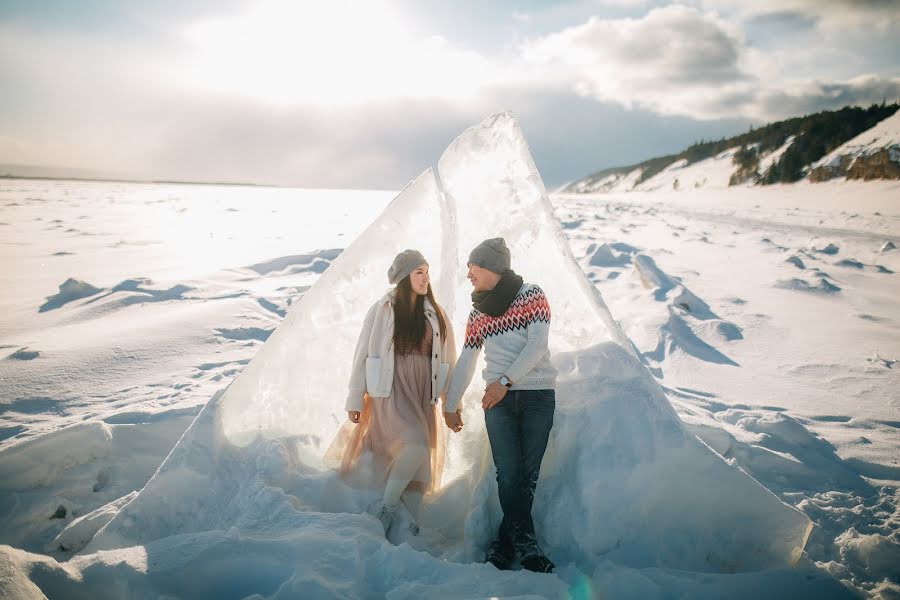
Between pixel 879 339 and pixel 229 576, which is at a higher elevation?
pixel 879 339

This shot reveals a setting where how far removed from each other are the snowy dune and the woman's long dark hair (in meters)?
0.59

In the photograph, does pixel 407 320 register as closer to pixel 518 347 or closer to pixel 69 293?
pixel 518 347

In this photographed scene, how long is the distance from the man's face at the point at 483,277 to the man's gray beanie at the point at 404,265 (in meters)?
0.33

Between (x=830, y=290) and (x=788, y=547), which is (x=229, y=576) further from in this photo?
(x=830, y=290)

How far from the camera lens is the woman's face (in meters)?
2.63

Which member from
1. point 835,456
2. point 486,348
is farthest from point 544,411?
point 835,456

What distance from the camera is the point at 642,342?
5.36 meters

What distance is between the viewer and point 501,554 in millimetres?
2102

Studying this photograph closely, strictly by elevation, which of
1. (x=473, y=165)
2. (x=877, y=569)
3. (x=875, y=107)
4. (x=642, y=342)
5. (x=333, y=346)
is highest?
(x=875, y=107)

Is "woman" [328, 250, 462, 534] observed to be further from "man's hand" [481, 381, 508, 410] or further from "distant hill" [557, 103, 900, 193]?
"distant hill" [557, 103, 900, 193]

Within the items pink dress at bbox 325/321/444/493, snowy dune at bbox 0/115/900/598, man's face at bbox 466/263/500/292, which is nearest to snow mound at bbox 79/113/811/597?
snowy dune at bbox 0/115/900/598

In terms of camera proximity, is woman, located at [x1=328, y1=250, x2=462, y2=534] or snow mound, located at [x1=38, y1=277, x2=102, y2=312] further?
snow mound, located at [x1=38, y1=277, x2=102, y2=312]

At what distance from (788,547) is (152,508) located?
3.15m

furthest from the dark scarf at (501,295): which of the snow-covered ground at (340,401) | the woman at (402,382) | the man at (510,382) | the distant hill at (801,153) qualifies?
the distant hill at (801,153)
